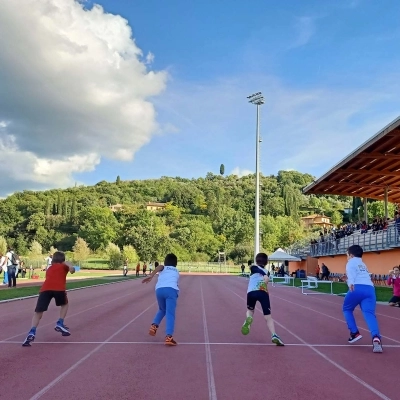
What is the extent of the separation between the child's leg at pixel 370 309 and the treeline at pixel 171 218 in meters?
88.0

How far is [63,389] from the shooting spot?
224 inches

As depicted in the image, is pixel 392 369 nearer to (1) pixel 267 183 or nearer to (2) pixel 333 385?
(2) pixel 333 385

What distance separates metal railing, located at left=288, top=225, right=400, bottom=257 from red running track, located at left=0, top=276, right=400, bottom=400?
19.9 meters

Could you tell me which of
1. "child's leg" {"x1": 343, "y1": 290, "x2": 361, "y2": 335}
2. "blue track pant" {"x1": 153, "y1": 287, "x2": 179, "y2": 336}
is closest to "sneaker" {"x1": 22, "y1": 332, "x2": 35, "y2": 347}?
"blue track pant" {"x1": 153, "y1": 287, "x2": 179, "y2": 336}

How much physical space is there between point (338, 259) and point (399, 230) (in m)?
14.9

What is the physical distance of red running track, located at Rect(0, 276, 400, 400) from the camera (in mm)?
5668

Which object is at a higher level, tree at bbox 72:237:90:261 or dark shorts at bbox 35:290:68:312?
tree at bbox 72:237:90:261

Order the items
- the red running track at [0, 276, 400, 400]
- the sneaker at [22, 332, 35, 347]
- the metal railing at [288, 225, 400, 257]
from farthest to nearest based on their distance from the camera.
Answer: the metal railing at [288, 225, 400, 257]
the sneaker at [22, 332, 35, 347]
the red running track at [0, 276, 400, 400]

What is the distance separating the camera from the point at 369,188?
45.9 metres

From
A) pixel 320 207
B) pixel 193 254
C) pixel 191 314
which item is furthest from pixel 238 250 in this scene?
pixel 191 314

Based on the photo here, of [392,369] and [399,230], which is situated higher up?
[399,230]

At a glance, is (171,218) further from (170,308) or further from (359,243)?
(170,308)

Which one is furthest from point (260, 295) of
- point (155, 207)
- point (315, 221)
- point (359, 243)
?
point (155, 207)

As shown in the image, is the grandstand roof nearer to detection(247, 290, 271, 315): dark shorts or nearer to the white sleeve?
the white sleeve
